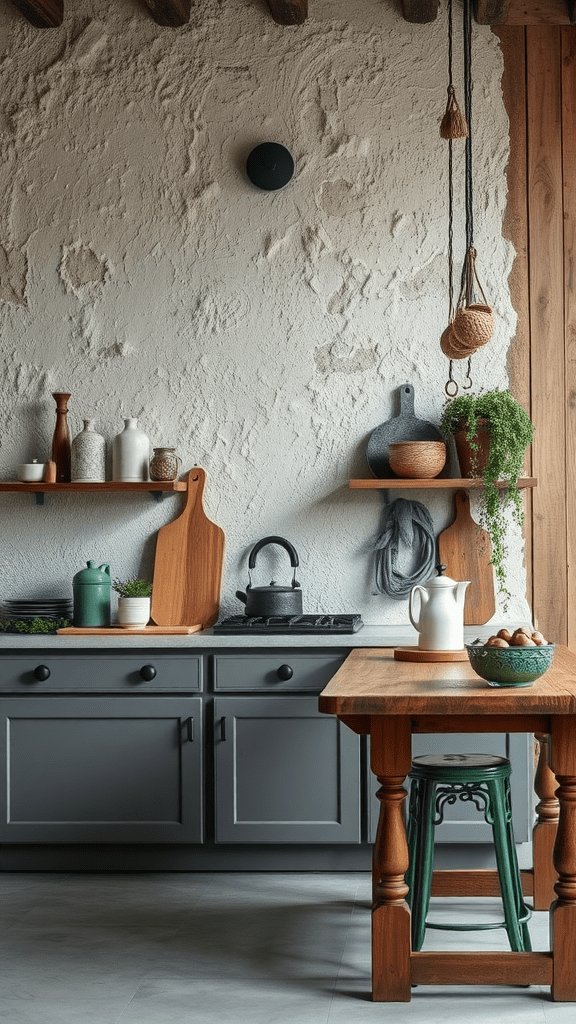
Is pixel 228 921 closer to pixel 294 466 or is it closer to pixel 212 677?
pixel 212 677

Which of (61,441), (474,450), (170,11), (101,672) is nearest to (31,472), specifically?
(61,441)

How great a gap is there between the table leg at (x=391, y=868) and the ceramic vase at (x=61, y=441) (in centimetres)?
236

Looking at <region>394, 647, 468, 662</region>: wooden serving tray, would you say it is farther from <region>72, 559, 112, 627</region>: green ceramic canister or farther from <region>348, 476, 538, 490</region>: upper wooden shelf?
<region>72, 559, 112, 627</region>: green ceramic canister

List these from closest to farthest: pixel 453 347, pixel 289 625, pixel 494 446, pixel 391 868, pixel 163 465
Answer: pixel 391 868 < pixel 453 347 < pixel 289 625 < pixel 494 446 < pixel 163 465

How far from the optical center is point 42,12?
474 centimetres

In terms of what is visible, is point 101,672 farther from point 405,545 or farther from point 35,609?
point 405,545

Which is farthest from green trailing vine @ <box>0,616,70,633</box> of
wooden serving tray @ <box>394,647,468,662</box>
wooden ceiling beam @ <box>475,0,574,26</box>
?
wooden ceiling beam @ <box>475,0,574,26</box>

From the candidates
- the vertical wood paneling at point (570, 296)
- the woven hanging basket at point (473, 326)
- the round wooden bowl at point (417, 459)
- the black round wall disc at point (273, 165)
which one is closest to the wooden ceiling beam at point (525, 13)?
the vertical wood paneling at point (570, 296)

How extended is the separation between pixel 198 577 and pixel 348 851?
1319 millimetres

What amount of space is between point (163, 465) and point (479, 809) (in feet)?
6.92

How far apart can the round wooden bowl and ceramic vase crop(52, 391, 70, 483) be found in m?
1.43

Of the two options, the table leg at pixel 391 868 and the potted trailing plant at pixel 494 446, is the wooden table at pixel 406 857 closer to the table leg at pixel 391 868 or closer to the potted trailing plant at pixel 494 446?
the table leg at pixel 391 868

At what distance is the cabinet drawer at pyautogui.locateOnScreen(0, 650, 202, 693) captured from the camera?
13.7ft

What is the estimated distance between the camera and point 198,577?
4.72 m
